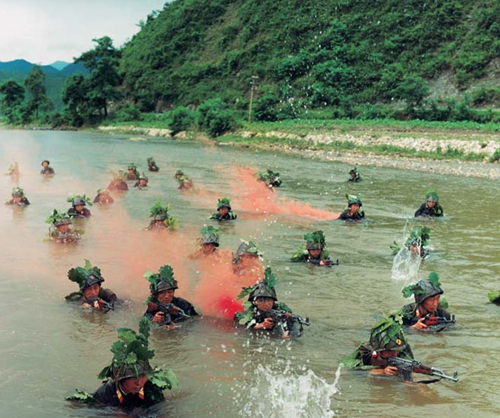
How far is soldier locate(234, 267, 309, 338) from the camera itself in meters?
9.90

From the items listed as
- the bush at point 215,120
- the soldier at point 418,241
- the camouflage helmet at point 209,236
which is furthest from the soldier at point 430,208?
the bush at point 215,120

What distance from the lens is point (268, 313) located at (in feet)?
32.7

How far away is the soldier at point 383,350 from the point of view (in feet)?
27.0

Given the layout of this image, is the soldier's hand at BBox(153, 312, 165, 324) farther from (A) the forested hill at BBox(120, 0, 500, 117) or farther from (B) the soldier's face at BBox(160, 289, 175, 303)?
(A) the forested hill at BBox(120, 0, 500, 117)

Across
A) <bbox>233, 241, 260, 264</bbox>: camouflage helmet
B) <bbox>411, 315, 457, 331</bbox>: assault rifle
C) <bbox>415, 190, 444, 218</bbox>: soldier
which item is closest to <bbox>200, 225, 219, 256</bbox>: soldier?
<bbox>233, 241, 260, 264</bbox>: camouflage helmet

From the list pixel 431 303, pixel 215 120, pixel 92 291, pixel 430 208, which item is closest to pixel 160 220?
pixel 92 291

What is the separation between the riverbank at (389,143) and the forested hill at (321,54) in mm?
11147

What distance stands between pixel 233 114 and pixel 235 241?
197ft

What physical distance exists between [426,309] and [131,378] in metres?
5.34

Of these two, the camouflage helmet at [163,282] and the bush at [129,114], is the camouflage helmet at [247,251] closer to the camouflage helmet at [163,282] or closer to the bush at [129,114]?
the camouflage helmet at [163,282]

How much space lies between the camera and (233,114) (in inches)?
3012

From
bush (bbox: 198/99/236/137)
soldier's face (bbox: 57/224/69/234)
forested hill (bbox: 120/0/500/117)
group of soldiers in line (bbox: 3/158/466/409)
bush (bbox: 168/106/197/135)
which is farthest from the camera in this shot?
bush (bbox: 168/106/197/135)

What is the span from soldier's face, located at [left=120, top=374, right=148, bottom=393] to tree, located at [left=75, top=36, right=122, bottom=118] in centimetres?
10038

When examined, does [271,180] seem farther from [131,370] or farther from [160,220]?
[131,370]
